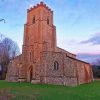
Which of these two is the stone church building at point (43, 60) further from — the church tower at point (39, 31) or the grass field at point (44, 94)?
the grass field at point (44, 94)

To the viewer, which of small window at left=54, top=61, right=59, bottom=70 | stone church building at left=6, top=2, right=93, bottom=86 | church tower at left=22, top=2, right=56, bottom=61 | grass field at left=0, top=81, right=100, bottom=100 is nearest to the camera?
grass field at left=0, top=81, right=100, bottom=100

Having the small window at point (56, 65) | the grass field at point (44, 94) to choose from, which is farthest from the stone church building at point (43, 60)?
the grass field at point (44, 94)

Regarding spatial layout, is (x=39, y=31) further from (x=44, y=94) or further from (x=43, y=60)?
(x=44, y=94)

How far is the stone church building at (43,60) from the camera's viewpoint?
3441 centimetres

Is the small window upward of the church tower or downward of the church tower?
downward

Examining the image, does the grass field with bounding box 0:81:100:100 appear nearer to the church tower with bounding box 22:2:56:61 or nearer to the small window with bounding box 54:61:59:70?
the small window with bounding box 54:61:59:70

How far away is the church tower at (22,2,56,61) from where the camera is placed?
123 feet

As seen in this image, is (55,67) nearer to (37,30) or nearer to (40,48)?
(40,48)

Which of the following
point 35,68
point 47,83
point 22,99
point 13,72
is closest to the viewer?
point 22,99

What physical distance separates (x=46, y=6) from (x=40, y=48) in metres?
8.90

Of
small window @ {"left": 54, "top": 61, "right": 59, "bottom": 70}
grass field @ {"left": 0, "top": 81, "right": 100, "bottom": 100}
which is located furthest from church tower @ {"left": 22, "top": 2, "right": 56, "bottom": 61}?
grass field @ {"left": 0, "top": 81, "right": 100, "bottom": 100}

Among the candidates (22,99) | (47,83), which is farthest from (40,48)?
(22,99)

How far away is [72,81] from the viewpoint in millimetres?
34844

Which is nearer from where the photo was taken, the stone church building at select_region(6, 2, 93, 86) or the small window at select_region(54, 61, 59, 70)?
the stone church building at select_region(6, 2, 93, 86)
